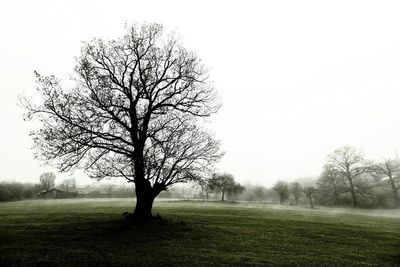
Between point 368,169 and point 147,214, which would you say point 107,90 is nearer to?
point 147,214

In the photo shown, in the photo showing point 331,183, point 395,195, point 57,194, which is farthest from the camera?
point 57,194

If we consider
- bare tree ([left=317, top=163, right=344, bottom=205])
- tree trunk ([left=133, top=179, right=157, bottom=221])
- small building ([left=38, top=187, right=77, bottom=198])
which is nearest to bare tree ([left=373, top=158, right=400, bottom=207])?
bare tree ([left=317, top=163, right=344, bottom=205])

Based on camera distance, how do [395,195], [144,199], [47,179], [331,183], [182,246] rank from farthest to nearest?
[47,179], [331,183], [395,195], [144,199], [182,246]

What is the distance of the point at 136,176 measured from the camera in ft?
65.5

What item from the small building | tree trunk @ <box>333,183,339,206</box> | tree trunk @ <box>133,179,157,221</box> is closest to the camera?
tree trunk @ <box>133,179,157,221</box>

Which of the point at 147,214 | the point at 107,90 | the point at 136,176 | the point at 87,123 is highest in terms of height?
the point at 107,90

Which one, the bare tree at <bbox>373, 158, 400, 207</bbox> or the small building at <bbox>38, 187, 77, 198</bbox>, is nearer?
the bare tree at <bbox>373, 158, 400, 207</bbox>

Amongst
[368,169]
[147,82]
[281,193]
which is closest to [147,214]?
[147,82]

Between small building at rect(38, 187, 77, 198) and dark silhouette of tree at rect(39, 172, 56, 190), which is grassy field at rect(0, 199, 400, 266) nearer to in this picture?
small building at rect(38, 187, 77, 198)

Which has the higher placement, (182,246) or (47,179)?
(47,179)

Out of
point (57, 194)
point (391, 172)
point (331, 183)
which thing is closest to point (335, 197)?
point (331, 183)

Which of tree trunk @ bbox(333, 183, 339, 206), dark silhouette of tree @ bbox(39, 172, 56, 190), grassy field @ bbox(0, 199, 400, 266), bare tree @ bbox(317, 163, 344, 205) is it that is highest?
dark silhouette of tree @ bbox(39, 172, 56, 190)

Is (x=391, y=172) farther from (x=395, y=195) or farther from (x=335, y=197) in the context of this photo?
(x=335, y=197)

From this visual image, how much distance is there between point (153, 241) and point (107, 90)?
1119 centimetres
